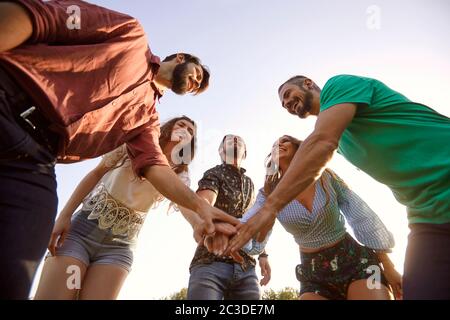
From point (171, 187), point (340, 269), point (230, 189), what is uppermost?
point (230, 189)

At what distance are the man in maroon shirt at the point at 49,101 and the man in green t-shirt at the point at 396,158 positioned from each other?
3.98ft

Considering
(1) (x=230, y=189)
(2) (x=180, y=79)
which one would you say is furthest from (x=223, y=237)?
(2) (x=180, y=79)

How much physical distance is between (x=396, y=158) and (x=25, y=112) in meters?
2.05

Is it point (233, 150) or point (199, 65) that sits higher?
point (199, 65)

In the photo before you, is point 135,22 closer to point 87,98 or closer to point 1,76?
point 87,98

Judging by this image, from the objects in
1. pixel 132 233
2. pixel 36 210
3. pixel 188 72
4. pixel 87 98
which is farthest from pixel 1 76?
pixel 132 233

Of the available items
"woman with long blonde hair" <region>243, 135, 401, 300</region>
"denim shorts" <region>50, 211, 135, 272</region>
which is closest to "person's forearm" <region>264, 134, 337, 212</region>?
"woman with long blonde hair" <region>243, 135, 401, 300</region>

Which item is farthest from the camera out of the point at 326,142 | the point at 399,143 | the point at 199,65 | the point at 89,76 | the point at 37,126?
the point at 199,65

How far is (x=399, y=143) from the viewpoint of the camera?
227cm

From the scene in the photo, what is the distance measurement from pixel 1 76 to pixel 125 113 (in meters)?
0.87

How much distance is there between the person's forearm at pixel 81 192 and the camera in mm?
3565

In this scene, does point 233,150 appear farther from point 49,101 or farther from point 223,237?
point 49,101

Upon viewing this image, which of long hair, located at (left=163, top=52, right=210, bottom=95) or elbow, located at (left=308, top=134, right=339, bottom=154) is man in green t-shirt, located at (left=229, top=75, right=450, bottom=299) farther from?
long hair, located at (left=163, top=52, right=210, bottom=95)

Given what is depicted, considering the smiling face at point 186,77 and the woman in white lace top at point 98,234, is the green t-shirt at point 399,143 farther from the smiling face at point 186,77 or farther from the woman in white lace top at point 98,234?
the woman in white lace top at point 98,234
